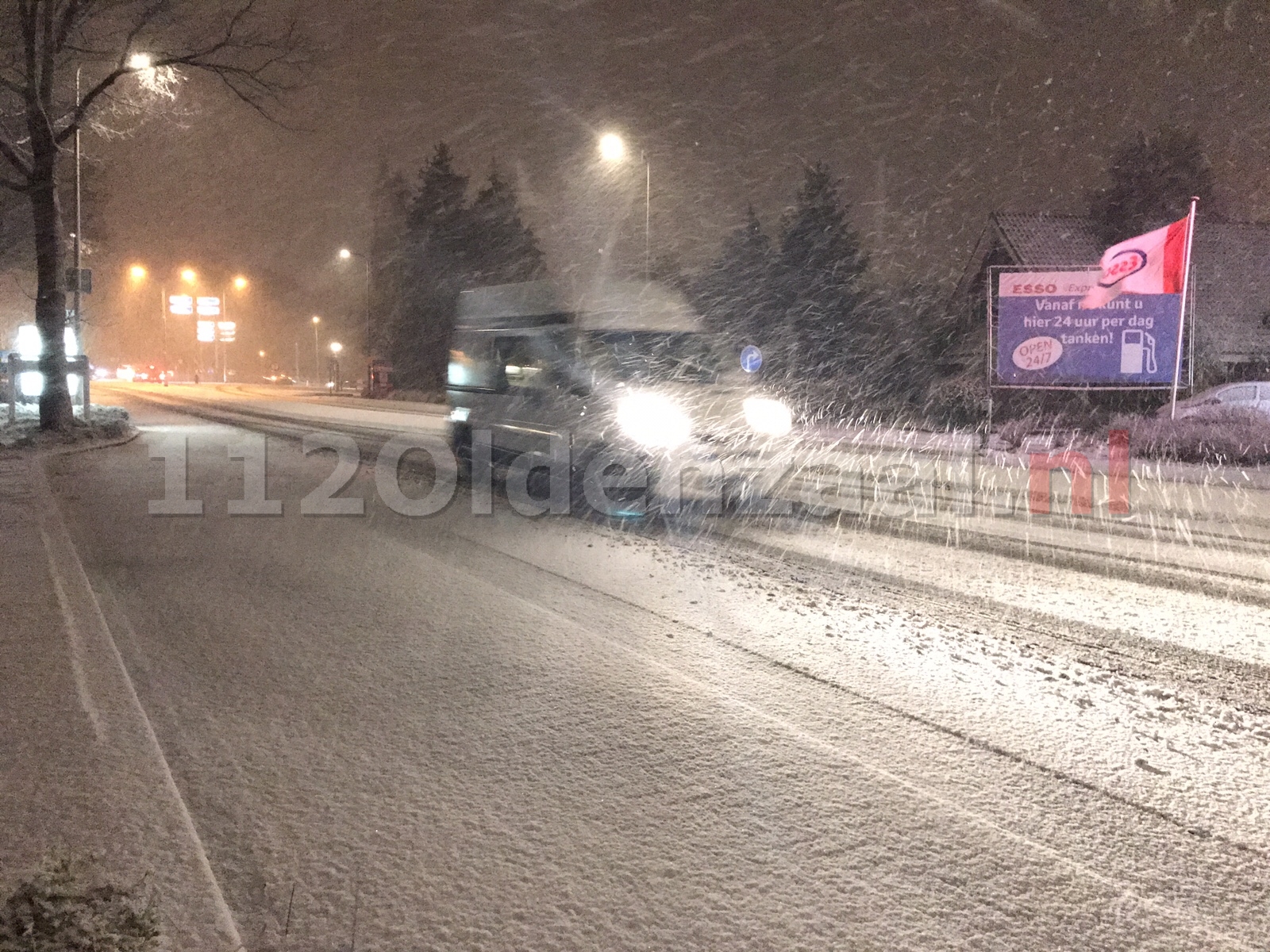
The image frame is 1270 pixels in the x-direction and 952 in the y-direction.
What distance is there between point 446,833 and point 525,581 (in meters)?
4.09

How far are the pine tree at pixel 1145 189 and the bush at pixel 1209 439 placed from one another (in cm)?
1308

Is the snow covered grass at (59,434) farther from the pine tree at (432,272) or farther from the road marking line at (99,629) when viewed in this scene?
the pine tree at (432,272)

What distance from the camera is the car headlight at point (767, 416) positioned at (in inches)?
448

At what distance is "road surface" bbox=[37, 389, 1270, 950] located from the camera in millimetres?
3016

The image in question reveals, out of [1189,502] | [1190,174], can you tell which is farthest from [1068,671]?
[1190,174]

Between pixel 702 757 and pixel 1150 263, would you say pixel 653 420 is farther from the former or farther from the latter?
pixel 1150 263

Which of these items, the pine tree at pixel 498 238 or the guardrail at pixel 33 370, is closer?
the guardrail at pixel 33 370

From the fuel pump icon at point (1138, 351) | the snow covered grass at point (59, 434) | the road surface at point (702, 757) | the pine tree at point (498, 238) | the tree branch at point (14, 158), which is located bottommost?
the road surface at point (702, 757)

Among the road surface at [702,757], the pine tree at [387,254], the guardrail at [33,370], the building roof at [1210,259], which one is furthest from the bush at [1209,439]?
the pine tree at [387,254]

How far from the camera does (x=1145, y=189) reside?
31.4 metres

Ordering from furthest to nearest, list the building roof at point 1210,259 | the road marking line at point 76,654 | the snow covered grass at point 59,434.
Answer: the building roof at point 1210,259
the snow covered grass at point 59,434
the road marking line at point 76,654

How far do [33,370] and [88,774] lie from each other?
66.0ft

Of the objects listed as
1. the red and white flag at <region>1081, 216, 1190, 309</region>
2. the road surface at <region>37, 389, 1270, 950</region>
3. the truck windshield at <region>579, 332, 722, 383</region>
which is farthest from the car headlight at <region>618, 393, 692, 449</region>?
the red and white flag at <region>1081, 216, 1190, 309</region>

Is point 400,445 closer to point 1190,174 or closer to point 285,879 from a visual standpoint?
point 285,879
